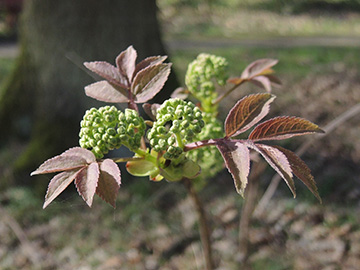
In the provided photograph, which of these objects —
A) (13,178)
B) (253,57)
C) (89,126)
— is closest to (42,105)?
(13,178)

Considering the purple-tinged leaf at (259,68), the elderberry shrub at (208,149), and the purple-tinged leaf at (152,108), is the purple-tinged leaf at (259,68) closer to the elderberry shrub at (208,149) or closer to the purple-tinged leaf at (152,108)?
the elderberry shrub at (208,149)

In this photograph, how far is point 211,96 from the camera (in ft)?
3.47

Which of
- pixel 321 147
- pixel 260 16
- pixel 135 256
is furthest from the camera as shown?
pixel 260 16

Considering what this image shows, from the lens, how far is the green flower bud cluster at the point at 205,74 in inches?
40.4

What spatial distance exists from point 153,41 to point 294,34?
634cm

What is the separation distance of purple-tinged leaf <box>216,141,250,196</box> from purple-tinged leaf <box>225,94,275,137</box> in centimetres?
5

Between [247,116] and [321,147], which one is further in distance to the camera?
[321,147]

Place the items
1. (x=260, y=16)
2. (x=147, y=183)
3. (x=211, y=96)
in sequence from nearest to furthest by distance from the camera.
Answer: (x=211, y=96) → (x=147, y=183) → (x=260, y=16)

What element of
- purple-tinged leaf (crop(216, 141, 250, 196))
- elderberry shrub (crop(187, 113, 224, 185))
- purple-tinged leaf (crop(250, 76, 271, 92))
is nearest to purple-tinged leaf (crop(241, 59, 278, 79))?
purple-tinged leaf (crop(250, 76, 271, 92))

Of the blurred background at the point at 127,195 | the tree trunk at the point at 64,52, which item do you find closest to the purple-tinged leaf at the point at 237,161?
the blurred background at the point at 127,195

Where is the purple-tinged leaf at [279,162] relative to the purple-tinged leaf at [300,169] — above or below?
above

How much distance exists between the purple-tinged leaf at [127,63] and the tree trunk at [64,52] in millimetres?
2071

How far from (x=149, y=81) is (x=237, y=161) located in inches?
10.0

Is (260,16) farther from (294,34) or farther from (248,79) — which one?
(248,79)
